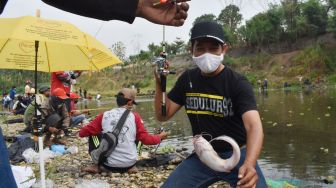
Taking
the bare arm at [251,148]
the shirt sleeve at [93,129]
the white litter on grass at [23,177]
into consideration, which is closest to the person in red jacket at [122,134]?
the shirt sleeve at [93,129]

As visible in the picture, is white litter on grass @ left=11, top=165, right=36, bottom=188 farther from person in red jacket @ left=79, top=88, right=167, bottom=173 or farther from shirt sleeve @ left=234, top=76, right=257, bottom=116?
shirt sleeve @ left=234, top=76, right=257, bottom=116

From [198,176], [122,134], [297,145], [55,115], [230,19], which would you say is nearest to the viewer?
[198,176]

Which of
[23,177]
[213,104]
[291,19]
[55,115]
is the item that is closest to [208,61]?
[213,104]

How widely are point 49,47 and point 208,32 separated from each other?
4.19 meters

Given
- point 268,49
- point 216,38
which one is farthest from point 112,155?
point 268,49

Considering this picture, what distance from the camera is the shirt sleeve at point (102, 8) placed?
154cm

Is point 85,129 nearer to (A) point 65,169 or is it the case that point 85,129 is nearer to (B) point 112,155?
(B) point 112,155

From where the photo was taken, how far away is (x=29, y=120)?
1050 centimetres

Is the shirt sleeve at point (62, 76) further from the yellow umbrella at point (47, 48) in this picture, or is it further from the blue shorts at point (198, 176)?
the blue shorts at point (198, 176)

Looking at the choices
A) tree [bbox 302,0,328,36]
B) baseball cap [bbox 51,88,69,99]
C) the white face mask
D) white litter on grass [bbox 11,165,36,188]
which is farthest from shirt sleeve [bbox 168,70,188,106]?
tree [bbox 302,0,328,36]

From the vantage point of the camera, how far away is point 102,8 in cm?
154

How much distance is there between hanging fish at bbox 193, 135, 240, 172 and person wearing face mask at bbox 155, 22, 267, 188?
8cm

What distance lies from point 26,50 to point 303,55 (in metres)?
55.7

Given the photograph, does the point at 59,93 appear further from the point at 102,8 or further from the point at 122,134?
the point at 102,8
